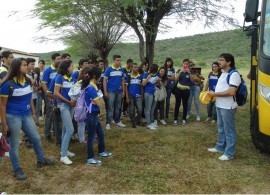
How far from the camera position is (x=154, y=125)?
8.12 metres

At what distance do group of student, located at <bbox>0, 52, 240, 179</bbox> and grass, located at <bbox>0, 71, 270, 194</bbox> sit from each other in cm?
26

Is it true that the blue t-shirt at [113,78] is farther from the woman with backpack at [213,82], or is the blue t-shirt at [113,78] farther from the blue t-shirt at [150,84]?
the woman with backpack at [213,82]

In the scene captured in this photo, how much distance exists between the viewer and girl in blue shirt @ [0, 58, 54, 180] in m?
4.30

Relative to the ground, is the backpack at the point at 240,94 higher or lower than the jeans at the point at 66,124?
higher

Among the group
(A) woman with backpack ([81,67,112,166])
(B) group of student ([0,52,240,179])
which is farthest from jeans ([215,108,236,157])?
(A) woman with backpack ([81,67,112,166])

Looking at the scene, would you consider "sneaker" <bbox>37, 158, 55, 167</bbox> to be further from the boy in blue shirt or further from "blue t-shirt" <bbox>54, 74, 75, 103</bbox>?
the boy in blue shirt

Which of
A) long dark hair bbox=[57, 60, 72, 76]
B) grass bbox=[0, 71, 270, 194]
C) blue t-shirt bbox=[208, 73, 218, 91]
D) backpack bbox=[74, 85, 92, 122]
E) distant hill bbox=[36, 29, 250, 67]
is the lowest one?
grass bbox=[0, 71, 270, 194]

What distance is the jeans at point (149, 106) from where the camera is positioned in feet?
25.9

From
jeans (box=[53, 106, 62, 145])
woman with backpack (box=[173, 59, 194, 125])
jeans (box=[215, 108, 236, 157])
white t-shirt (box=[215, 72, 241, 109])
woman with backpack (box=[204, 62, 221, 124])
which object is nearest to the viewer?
white t-shirt (box=[215, 72, 241, 109])

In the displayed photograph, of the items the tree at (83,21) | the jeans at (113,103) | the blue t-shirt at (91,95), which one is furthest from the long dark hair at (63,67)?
the tree at (83,21)

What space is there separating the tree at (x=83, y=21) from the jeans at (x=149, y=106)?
462 centimetres

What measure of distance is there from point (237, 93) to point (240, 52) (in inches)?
2258

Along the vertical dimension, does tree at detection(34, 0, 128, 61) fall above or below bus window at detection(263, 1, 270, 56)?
above

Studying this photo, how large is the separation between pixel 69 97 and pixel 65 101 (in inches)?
5.5
